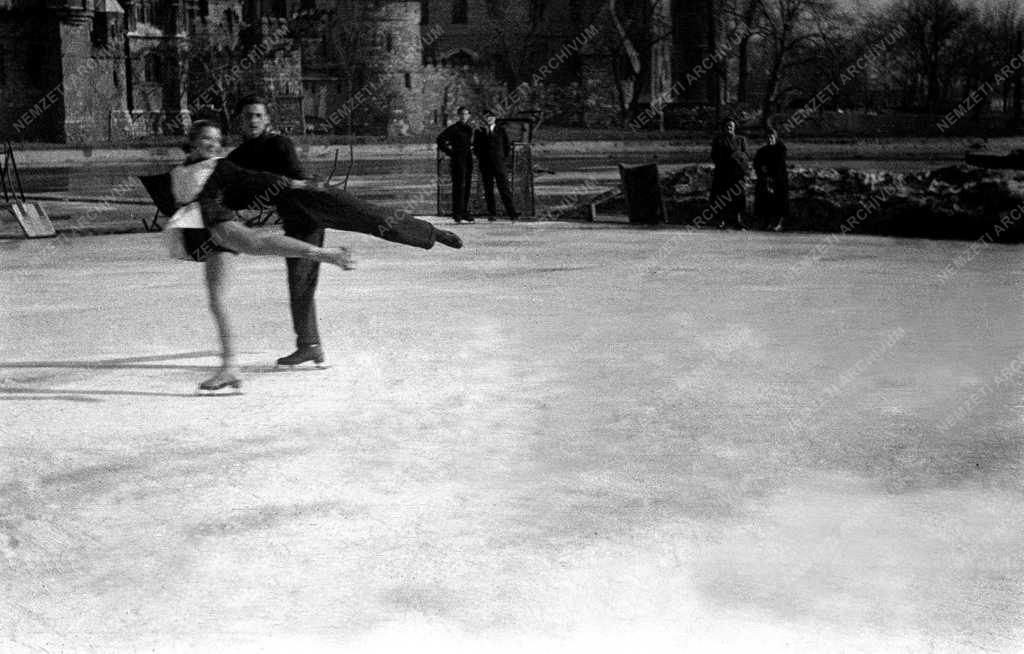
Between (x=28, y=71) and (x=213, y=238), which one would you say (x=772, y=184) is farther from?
(x=28, y=71)

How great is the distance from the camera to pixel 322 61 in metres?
84.5

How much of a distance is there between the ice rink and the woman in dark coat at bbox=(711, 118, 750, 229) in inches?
289

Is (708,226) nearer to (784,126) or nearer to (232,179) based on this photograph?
(232,179)

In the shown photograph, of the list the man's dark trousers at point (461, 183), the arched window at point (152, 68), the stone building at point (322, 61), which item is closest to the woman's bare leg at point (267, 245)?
the man's dark trousers at point (461, 183)

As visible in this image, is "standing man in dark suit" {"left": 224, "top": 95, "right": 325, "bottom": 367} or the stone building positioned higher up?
the stone building

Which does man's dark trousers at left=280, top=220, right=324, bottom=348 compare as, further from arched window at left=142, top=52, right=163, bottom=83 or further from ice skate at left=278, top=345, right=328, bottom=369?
arched window at left=142, top=52, right=163, bottom=83

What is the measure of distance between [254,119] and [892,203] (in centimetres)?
1277

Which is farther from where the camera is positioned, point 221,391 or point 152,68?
point 152,68

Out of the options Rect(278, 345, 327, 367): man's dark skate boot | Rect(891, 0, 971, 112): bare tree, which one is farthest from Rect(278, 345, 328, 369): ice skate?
Rect(891, 0, 971, 112): bare tree

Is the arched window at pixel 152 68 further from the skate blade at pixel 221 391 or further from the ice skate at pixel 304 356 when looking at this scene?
the skate blade at pixel 221 391

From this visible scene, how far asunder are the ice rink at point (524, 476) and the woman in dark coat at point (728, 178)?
7.35m

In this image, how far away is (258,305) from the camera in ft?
40.2

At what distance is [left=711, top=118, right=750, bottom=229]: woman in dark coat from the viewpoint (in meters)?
19.6

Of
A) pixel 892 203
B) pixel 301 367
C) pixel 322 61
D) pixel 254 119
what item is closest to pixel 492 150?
pixel 892 203
